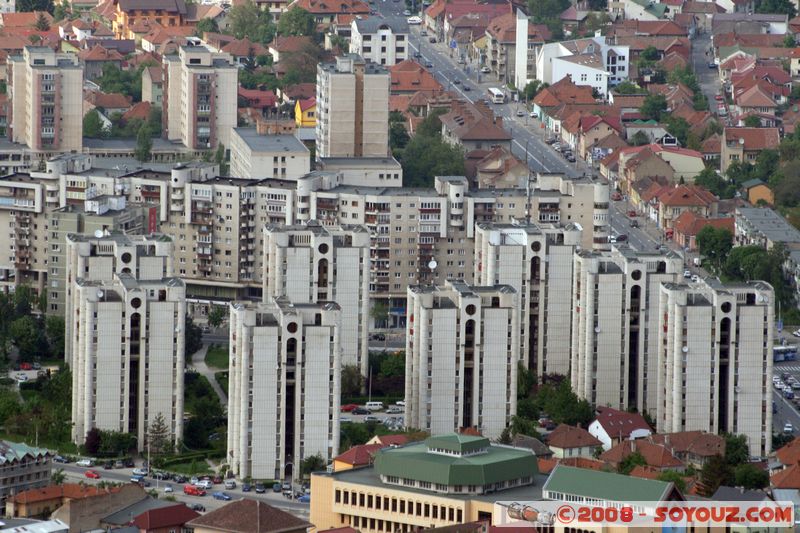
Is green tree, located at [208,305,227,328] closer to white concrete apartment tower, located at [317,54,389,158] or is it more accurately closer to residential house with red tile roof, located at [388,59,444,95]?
white concrete apartment tower, located at [317,54,389,158]

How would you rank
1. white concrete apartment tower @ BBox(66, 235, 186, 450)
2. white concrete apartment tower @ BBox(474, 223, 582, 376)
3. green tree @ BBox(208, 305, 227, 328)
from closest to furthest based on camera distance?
white concrete apartment tower @ BBox(66, 235, 186, 450) < white concrete apartment tower @ BBox(474, 223, 582, 376) < green tree @ BBox(208, 305, 227, 328)

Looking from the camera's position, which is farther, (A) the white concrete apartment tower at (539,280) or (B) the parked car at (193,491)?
(A) the white concrete apartment tower at (539,280)

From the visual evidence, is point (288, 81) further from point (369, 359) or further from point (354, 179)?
point (369, 359)

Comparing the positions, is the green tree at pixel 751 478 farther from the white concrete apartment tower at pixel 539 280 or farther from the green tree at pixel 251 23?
the green tree at pixel 251 23

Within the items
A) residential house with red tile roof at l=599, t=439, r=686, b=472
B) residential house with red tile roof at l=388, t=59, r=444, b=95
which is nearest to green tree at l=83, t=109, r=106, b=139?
residential house with red tile roof at l=388, t=59, r=444, b=95

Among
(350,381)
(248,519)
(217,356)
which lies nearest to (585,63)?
(217,356)

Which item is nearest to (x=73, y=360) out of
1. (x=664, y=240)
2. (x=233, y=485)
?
(x=233, y=485)

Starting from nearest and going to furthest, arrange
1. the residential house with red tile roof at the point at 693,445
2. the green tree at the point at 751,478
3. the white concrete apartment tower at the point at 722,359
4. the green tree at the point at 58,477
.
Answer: the green tree at the point at 751,478, the green tree at the point at 58,477, the residential house with red tile roof at the point at 693,445, the white concrete apartment tower at the point at 722,359

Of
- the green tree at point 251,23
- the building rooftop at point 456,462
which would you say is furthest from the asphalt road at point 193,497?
the green tree at point 251,23
